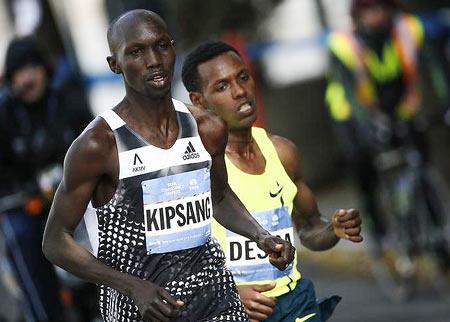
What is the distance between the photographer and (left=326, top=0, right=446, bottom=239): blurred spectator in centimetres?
1202

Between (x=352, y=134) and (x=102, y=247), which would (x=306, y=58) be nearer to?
(x=352, y=134)

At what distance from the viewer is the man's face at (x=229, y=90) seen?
714cm

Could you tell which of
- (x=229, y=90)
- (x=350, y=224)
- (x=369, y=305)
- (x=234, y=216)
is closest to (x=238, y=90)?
(x=229, y=90)

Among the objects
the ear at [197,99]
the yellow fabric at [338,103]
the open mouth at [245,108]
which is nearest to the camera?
the open mouth at [245,108]

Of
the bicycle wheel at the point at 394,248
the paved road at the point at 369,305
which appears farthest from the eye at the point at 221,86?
the bicycle wheel at the point at 394,248

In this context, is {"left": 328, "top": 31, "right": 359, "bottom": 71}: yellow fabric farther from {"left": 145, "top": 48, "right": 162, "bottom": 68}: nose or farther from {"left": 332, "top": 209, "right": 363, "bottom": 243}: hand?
{"left": 145, "top": 48, "right": 162, "bottom": 68}: nose

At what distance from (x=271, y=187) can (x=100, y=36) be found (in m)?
12.9

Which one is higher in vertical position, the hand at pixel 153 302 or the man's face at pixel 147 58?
the man's face at pixel 147 58

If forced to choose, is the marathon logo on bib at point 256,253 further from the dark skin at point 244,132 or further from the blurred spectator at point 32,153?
the blurred spectator at point 32,153

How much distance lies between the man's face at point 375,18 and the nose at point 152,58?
600cm

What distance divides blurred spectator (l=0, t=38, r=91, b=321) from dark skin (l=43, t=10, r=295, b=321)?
12.3 ft

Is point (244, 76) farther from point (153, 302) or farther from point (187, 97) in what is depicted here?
point (187, 97)

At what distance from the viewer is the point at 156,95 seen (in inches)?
241

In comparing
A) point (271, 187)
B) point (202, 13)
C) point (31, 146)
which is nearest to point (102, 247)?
point (271, 187)
